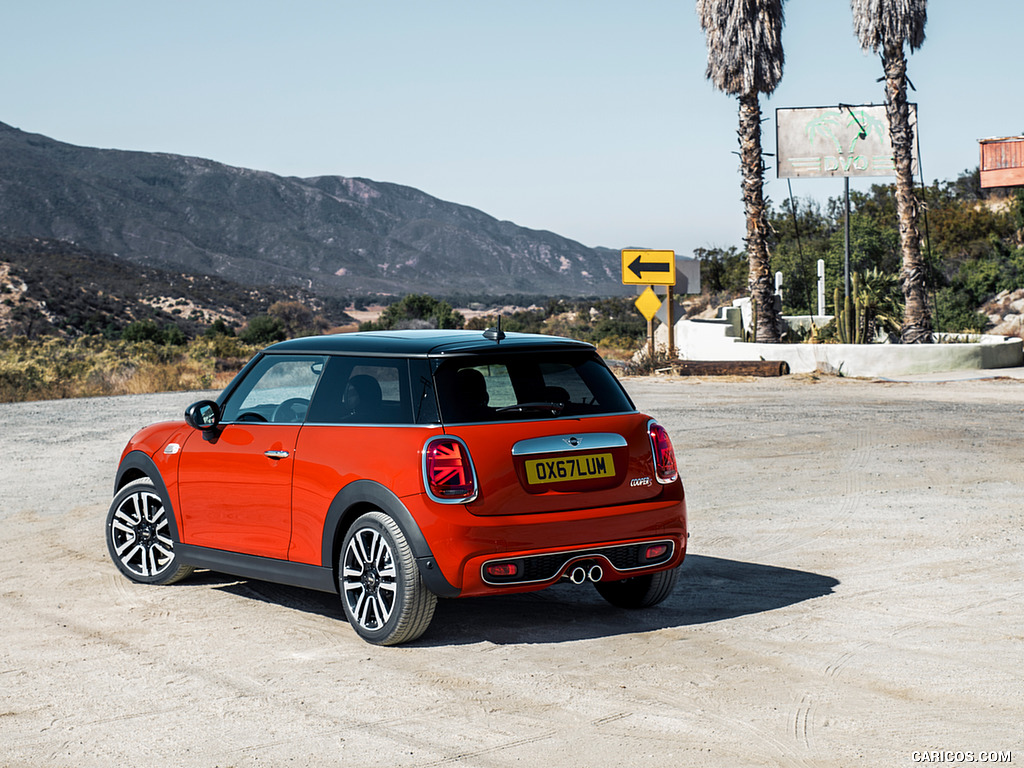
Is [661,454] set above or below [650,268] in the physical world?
below

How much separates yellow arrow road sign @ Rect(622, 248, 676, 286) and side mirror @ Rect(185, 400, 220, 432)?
24686mm

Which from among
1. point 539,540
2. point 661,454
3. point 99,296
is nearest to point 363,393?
point 539,540

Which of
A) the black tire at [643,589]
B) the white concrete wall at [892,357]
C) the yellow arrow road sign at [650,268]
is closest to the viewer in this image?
the black tire at [643,589]

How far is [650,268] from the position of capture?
3173 cm

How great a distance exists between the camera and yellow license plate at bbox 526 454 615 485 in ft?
20.0

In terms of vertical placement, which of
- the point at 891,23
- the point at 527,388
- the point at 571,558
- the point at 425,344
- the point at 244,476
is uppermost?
the point at 891,23

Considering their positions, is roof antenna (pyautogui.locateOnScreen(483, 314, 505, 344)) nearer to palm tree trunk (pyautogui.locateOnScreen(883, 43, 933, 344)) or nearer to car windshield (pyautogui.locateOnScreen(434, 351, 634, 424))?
car windshield (pyautogui.locateOnScreen(434, 351, 634, 424))

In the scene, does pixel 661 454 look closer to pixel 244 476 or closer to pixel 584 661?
pixel 584 661

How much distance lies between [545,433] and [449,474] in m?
0.57

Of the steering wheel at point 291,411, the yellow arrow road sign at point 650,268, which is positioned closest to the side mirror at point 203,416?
the steering wheel at point 291,411

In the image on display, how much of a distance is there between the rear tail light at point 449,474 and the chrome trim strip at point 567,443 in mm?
275

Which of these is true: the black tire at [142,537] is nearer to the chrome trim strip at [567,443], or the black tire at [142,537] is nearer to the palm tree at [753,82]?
the chrome trim strip at [567,443]

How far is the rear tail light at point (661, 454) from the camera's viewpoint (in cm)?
650

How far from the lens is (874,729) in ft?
15.9
